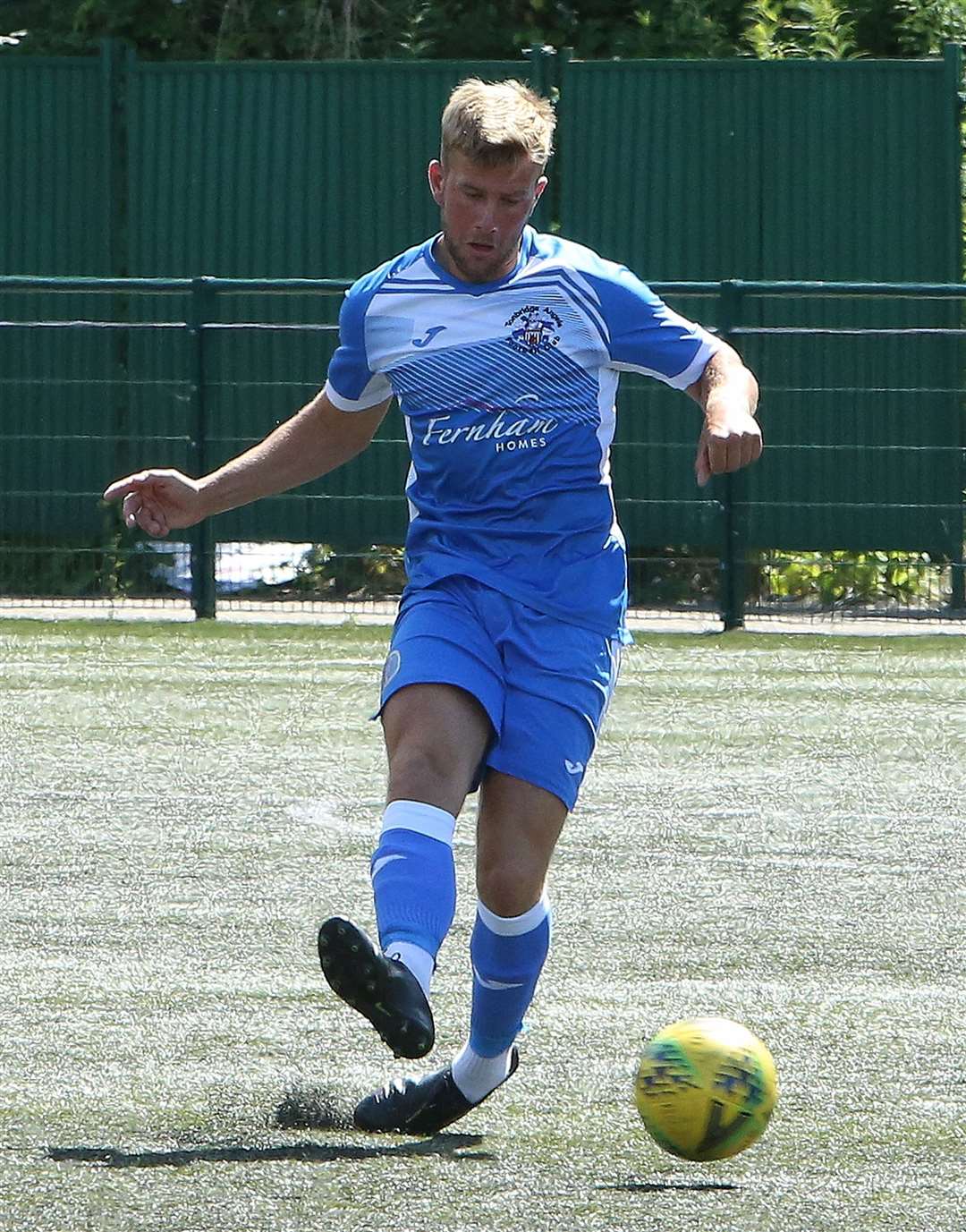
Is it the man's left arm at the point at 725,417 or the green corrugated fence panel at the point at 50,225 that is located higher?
the green corrugated fence panel at the point at 50,225

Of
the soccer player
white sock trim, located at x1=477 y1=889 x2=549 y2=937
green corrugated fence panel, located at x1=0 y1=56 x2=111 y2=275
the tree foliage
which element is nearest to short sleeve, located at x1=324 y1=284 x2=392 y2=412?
the soccer player

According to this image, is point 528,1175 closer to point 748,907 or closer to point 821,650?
point 748,907

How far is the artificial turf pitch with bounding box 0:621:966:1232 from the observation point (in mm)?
3896

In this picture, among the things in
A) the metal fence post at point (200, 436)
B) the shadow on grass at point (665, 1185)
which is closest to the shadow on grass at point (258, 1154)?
the shadow on grass at point (665, 1185)

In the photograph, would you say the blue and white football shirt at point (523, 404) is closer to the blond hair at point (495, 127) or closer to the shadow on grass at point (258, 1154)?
the blond hair at point (495, 127)

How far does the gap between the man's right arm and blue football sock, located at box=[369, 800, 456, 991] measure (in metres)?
0.94

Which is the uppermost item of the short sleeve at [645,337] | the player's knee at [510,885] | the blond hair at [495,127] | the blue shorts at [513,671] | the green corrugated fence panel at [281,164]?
the green corrugated fence panel at [281,164]

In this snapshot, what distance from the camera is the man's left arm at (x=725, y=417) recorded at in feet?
13.0

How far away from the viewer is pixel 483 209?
163 inches

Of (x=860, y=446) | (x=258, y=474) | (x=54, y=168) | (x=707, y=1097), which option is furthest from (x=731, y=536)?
(x=707, y=1097)

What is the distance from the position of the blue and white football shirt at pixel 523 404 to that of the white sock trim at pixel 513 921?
0.56 meters

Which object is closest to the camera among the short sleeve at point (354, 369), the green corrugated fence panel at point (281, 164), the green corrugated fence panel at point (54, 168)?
the short sleeve at point (354, 369)

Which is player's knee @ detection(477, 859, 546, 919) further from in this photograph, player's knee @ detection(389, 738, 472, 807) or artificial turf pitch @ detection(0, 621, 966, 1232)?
artificial turf pitch @ detection(0, 621, 966, 1232)

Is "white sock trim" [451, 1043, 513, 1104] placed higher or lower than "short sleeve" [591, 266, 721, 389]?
lower
